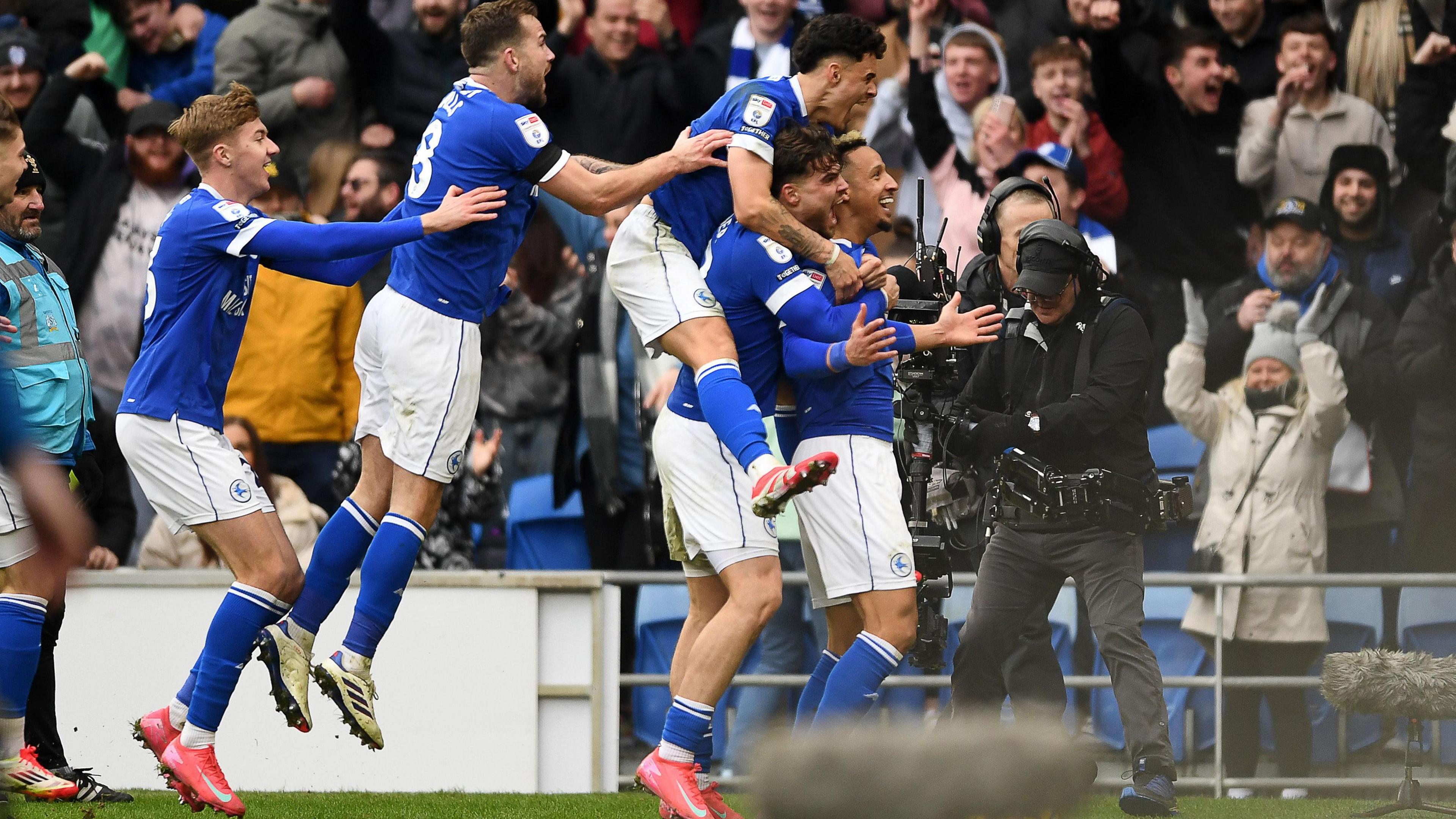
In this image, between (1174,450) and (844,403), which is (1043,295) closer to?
(844,403)

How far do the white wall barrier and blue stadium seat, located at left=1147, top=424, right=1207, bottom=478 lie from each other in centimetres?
329

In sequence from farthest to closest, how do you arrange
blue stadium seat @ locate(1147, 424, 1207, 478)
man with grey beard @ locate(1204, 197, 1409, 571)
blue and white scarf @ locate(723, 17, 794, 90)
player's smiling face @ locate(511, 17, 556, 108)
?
1. blue and white scarf @ locate(723, 17, 794, 90)
2. blue stadium seat @ locate(1147, 424, 1207, 478)
3. man with grey beard @ locate(1204, 197, 1409, 571)
4. player's smiling face @ locate(511, 17, 556, 108)

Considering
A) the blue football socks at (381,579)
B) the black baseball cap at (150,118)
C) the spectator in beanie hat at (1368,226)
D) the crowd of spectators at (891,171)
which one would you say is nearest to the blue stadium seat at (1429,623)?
the crowd of spectators at (891,171)

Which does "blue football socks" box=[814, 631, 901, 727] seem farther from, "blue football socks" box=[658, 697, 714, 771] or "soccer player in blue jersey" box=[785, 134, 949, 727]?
"blue football socks" box=[658, 697, 714, 771]

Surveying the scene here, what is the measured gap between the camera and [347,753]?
7543 mm

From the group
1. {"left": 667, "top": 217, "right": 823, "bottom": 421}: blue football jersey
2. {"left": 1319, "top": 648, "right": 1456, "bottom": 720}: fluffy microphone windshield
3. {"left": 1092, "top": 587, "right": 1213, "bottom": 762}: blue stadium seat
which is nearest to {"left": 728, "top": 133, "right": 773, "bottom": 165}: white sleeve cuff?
{"left": 667, "top": 217, "right": 823, "bottom": 421}: blue football jersey

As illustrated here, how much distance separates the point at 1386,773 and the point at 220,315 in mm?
5721

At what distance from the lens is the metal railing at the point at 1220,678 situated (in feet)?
24.5

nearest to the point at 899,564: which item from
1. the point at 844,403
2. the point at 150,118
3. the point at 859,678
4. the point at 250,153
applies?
the point at 859,678

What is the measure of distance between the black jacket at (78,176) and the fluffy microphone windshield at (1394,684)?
673 cm

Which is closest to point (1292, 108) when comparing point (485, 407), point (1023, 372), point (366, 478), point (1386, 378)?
point (1386, 378)

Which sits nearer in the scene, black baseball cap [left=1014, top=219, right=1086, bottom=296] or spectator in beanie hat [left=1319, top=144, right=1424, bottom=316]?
black baseball cap [left=1014, top=219, right=1086, bottom=296]

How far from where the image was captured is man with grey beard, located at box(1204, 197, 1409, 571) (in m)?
8.42

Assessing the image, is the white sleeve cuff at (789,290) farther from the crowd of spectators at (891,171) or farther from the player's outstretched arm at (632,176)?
the crowd of spectators at (891,171)
